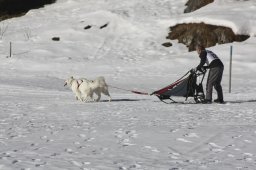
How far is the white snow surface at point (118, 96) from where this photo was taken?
585cm

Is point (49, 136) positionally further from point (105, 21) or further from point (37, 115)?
point (105, 21)

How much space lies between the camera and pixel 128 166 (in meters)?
5.30

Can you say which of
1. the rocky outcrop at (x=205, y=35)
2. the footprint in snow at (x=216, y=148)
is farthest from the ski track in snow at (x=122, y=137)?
the rocky outcrop at (x=205, y=35)

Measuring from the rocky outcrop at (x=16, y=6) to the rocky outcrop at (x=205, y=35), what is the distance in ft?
45.4

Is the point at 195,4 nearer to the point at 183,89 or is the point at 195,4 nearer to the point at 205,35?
the point at 205,35

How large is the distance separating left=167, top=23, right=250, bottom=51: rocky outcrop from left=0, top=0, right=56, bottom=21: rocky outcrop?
1384 centimetres

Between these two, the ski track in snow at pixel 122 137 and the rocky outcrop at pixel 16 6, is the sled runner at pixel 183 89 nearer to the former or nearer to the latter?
the ski track in snow at pixel 122 137

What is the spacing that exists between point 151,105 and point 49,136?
4746 millimetres

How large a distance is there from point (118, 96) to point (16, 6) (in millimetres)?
23180

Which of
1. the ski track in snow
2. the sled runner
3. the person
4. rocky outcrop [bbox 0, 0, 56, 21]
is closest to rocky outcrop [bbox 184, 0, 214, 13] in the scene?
rocky outcrop [bbox 0, 0, 56, 21]

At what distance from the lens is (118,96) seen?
13.7 m

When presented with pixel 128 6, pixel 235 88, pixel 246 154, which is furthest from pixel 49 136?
pixel 128 6

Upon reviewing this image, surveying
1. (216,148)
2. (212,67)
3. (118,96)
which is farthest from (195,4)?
(216,148)

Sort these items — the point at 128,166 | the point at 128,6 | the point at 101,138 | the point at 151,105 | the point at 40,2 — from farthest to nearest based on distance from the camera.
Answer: the point at 40,2 < the point at 128,6 < the point at 151,105 < the point at 101,138 < the point at 128,166
